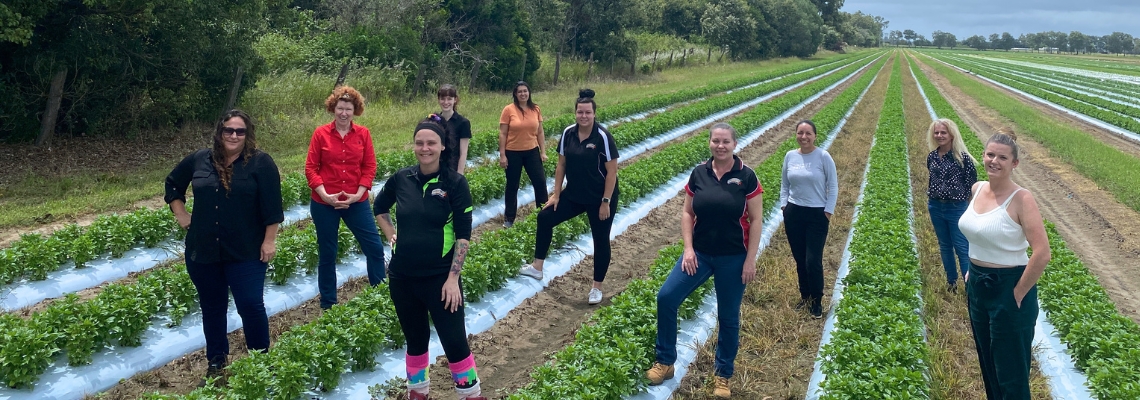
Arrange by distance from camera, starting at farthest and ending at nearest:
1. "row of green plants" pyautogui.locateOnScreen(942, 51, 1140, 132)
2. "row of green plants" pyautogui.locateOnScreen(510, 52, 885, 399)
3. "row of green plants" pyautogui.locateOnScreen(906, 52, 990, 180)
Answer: "row of green plants" pyautogui.locateOnScreen(942, 51, 1140, 132), "row of green plants" pyautogui.locateOnScreen(906, 52, 990, 180), "row of green plants" pyautogui.locateOnScreen(510, 52, 885, 399)

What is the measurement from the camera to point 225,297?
16.8 ft

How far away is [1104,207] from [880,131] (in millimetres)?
7045

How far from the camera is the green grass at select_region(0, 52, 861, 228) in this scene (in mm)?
9820

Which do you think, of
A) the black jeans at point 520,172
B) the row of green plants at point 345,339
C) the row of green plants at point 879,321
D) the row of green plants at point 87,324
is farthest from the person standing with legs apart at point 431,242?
the black jeans at point 520,172

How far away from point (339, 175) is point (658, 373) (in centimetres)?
300

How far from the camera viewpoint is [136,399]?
5.11 m

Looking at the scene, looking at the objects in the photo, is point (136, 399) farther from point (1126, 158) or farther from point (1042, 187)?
point (1126, 158)

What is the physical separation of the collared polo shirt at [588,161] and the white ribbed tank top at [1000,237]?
10.2 feet

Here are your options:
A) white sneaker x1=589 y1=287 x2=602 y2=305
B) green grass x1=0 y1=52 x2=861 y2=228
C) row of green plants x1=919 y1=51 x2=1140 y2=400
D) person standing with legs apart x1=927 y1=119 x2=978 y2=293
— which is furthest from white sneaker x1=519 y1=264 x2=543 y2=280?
green grass x1=0 y1=52 x2=861 y2=228

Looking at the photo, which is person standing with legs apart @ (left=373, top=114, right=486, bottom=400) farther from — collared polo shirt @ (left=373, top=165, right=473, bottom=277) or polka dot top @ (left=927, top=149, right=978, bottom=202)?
polka dot top @ (left=927, top=149, right=978, bottom=202)

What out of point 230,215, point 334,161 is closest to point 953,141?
point 334,161

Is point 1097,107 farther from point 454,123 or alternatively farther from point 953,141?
point 454,123

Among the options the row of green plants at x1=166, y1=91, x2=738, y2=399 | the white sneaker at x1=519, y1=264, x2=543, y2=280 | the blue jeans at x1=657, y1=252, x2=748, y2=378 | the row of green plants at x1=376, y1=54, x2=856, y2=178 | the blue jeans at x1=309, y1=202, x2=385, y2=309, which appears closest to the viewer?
the row of green plants at x1=166, y1=91, x2=738, y2=399

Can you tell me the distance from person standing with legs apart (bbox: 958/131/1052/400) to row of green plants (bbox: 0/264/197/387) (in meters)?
5.77
